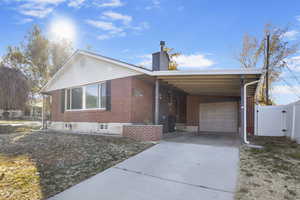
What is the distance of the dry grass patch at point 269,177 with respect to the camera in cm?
276

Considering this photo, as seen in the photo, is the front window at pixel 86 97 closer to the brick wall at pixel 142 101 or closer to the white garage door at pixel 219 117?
the brick wall at pixel 142 101

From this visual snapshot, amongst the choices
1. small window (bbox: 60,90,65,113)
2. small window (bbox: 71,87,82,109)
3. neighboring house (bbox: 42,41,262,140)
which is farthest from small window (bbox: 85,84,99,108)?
small window (bbox: 60,90,65,113)

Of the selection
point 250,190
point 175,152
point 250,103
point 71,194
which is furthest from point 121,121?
point 250,103

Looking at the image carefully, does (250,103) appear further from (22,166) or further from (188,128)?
(22,166)

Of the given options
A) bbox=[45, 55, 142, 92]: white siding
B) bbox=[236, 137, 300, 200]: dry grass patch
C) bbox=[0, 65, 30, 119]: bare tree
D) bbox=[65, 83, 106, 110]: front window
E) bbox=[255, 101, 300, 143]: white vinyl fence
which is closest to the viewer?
bbox=[236, 137, 300, 200]: dry grass patch

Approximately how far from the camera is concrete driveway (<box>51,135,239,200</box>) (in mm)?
2768

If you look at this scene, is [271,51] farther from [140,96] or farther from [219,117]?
[140,96]

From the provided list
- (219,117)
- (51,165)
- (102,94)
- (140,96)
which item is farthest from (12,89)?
(219,117)

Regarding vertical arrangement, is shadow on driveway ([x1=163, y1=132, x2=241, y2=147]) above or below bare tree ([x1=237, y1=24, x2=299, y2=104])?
below

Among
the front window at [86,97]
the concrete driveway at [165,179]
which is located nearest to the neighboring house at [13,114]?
the front window at [86,97]

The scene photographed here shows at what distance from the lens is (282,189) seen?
2.93 meters

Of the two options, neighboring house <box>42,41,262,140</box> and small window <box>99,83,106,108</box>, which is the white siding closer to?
neighboring house <box>42,41,262,140</box>

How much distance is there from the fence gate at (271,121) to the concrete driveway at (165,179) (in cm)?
531

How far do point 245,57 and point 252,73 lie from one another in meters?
14.9
